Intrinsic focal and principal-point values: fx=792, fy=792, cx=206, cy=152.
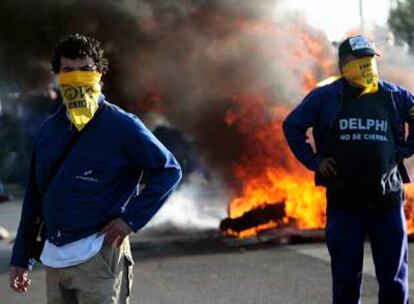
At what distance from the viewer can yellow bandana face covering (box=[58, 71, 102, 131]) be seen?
3.10 metres

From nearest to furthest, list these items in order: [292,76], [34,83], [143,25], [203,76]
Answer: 1. [292,76]
2. [203,76]
3. [143,25]
4. [34,83]

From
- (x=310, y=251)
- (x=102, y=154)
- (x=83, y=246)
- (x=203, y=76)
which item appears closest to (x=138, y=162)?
(x=102, y=154)

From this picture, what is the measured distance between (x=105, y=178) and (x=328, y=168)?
1.41 meters

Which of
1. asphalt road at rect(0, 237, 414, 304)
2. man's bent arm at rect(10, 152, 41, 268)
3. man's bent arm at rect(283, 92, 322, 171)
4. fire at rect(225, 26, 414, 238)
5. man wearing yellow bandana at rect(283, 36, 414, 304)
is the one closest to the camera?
man's bent arm at rect(10, 152, 41, 268)

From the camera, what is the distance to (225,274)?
6953 millimetres

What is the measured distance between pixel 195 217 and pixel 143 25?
306cm

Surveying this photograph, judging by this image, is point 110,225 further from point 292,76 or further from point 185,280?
point 292,76

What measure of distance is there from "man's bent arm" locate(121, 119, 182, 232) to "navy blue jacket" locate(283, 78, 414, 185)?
1.23 m

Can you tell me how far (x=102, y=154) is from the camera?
120 inches

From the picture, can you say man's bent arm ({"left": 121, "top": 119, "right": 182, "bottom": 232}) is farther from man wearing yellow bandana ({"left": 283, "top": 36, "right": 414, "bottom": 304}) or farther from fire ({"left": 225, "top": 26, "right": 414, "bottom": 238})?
fire ({"left": 225, "top": 26, "right": 414, "bottom": 238})

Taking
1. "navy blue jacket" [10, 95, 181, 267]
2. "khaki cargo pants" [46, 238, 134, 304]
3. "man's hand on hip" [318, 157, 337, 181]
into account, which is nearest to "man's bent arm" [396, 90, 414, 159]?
"man's hand on hip" [318, 157, 337, 181]

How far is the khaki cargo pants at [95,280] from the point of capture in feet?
10.0

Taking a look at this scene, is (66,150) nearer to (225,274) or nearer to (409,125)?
(409,125)

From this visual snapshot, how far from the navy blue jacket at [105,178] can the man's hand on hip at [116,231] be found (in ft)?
0.07
